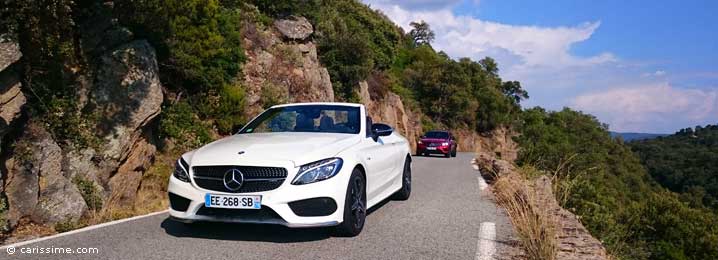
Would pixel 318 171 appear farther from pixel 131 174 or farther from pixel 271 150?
pixel 131 174

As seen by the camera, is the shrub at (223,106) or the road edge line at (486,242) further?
the shrub at (223,106)

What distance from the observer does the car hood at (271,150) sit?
5.29 meters

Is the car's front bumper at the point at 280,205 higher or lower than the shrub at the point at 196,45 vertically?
lower

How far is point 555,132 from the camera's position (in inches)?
2491

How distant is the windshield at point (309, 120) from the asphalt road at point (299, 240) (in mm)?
1226

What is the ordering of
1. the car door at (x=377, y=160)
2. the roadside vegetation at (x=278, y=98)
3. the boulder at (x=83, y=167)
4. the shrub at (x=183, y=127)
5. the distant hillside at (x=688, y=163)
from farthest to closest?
1. the distant hillside at (x=688, y=163)
2. the shrub at (x=183, y=127)
3. the boulder at (x=83, y=167)
4. the roadside vegetation at (x=278, y=98)
5. the car door at (x=377, y=160)

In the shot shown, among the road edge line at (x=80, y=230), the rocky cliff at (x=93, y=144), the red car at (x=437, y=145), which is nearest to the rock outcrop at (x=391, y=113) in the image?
the red car at (x=437, y=145)

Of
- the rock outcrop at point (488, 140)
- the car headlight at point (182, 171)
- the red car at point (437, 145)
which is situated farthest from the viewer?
the rock outcrop at point (488, 140)

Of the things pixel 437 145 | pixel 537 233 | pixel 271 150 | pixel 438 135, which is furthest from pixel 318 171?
pixel 438 135

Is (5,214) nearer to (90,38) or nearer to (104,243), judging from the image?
(104,243)

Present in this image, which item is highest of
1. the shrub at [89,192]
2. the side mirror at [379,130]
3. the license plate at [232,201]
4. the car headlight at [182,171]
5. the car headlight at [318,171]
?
the side mirror at [379,130]

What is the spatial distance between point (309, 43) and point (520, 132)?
44185 millimetres

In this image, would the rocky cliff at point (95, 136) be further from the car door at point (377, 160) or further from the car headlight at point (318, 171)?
the car door at point (377, 160)

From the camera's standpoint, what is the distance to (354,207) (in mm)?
5738
